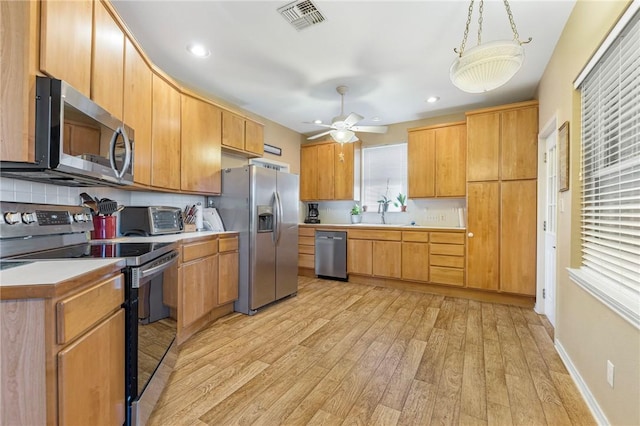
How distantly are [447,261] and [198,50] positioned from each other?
3.89m

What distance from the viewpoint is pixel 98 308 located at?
1.11 m

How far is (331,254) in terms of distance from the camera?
4691 mm

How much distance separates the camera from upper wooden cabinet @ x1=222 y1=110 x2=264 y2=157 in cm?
338

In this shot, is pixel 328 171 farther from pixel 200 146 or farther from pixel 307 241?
pixel 200 146

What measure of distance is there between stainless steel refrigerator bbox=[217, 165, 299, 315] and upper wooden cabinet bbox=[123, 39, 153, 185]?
1019 millimetres

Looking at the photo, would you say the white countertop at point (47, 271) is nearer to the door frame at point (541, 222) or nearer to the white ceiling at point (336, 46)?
the white ceiling at point (336, 46)

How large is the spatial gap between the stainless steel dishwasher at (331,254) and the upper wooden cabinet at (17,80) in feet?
12.6

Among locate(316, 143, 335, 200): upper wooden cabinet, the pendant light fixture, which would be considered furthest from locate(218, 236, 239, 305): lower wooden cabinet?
the pendant light fixture

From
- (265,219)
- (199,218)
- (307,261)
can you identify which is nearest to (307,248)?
(307,261)

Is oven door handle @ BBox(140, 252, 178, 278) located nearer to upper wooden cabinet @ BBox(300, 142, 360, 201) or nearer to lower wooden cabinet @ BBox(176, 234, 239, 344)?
lower wooden cabinet @ BBox(176, 234, 239, 344)

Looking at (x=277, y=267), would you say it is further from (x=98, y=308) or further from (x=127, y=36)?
(x=127, y=36)

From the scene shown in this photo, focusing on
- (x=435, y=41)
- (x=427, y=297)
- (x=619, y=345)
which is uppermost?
(x=435, y=41)

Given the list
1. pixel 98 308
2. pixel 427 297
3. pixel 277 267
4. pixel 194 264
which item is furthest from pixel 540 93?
pixel 98 308

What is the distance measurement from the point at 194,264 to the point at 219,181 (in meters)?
1.18
